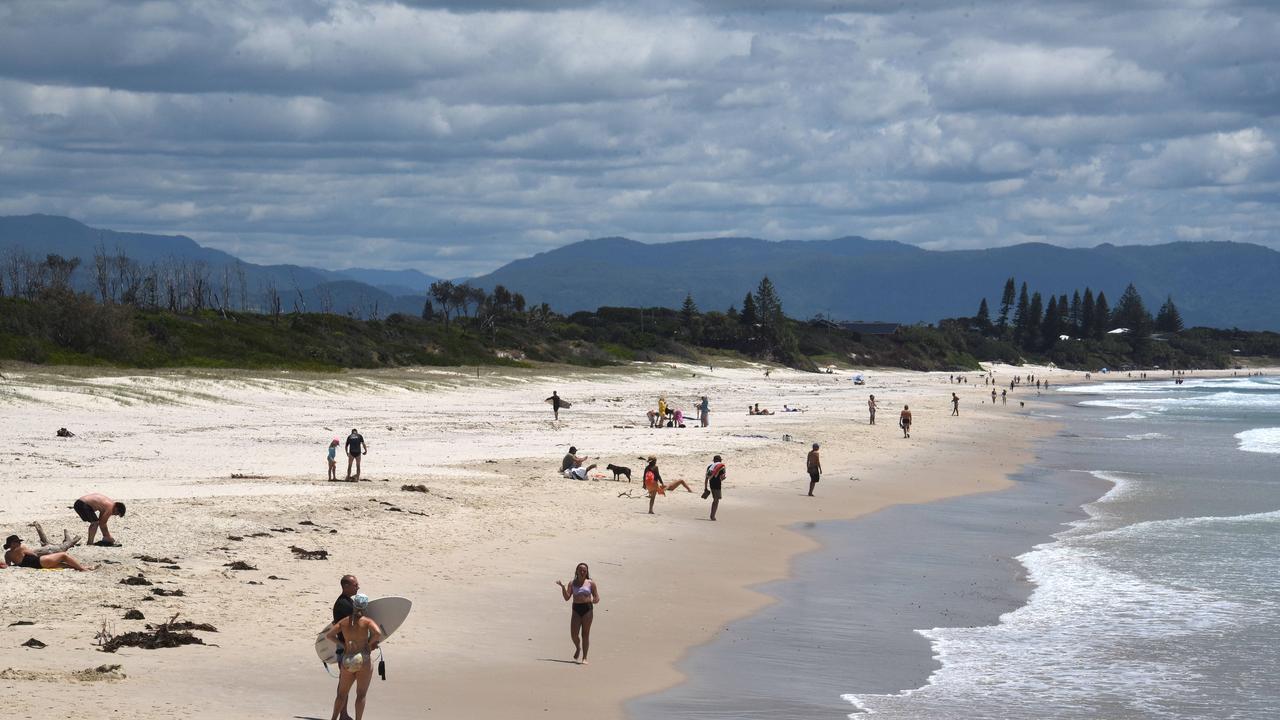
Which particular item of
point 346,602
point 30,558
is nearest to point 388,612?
point 346,602

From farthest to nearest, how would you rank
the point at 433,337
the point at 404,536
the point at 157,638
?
1. the point at 433,337
2. the point at 404,536
3. the point at 157,638

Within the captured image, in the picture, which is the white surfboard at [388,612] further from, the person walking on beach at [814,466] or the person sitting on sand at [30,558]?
the person walking on beach at [814,466]

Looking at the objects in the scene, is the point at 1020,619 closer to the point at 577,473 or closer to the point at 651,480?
the point at 651,480

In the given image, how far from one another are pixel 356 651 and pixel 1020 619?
9.68m

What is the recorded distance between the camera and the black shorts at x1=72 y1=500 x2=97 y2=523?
51.2ft

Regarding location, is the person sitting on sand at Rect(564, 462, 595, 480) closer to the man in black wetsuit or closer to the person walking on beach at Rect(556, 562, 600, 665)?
the person walking on beach at Rect(556, 562, 600, 665)

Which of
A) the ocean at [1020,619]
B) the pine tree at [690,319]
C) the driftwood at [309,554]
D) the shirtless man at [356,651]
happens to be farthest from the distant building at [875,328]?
the shirtless man at [356,651]

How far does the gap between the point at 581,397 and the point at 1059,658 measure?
49421 mm

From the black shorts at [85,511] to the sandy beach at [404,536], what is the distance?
42 cm

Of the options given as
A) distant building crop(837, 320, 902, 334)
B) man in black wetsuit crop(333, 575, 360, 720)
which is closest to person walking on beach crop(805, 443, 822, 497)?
man in black wetsuit crop(333, 575, 360, 720)

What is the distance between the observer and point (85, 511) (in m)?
15.7

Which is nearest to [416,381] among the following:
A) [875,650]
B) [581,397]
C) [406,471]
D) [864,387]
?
[581,397]

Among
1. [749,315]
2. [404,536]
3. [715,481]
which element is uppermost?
[749,315]

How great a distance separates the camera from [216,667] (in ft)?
37.6
